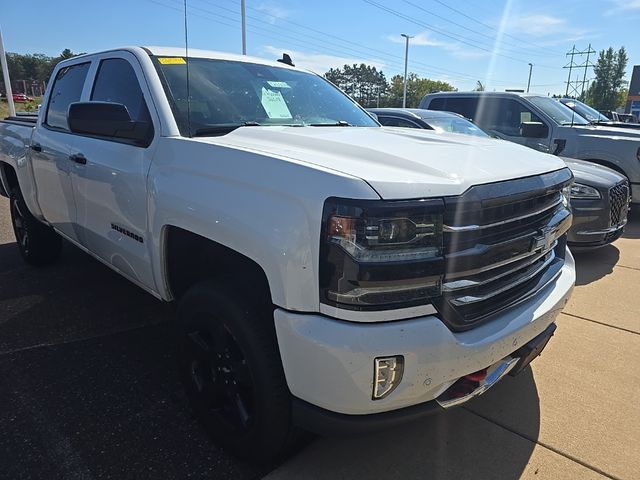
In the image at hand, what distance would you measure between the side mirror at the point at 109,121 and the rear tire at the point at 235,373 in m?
0.96

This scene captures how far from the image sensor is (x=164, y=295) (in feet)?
8.75

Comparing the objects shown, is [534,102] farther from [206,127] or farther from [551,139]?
[206,127]

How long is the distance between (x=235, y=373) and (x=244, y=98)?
1.69 meters

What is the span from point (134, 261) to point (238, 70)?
1393 mm

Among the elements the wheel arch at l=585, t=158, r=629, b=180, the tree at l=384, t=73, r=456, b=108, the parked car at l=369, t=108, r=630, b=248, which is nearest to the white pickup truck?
the parked car at l=369, t=108, r=630, b=248

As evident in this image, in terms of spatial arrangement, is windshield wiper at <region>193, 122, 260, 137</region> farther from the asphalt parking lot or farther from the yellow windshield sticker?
the asphalt parking lot

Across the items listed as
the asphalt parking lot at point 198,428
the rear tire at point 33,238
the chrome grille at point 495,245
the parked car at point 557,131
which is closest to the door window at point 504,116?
the parked car at point 557,131

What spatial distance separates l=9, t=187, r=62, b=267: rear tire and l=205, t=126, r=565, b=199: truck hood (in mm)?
3259

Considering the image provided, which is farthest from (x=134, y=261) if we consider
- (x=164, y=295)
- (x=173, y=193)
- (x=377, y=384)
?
(x=377, y=384)

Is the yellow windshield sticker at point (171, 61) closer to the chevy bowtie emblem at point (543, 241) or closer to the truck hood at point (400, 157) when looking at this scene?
the truck hood at point (400, 157)

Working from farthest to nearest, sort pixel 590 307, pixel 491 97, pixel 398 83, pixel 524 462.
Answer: pixel 398 83
pixel 491 97
pixel 590 307
pixel 524 462

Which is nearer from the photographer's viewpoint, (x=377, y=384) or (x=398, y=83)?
(x=377, y=384)

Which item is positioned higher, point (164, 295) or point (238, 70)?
point (238, 70)

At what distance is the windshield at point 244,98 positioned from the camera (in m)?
2.70
